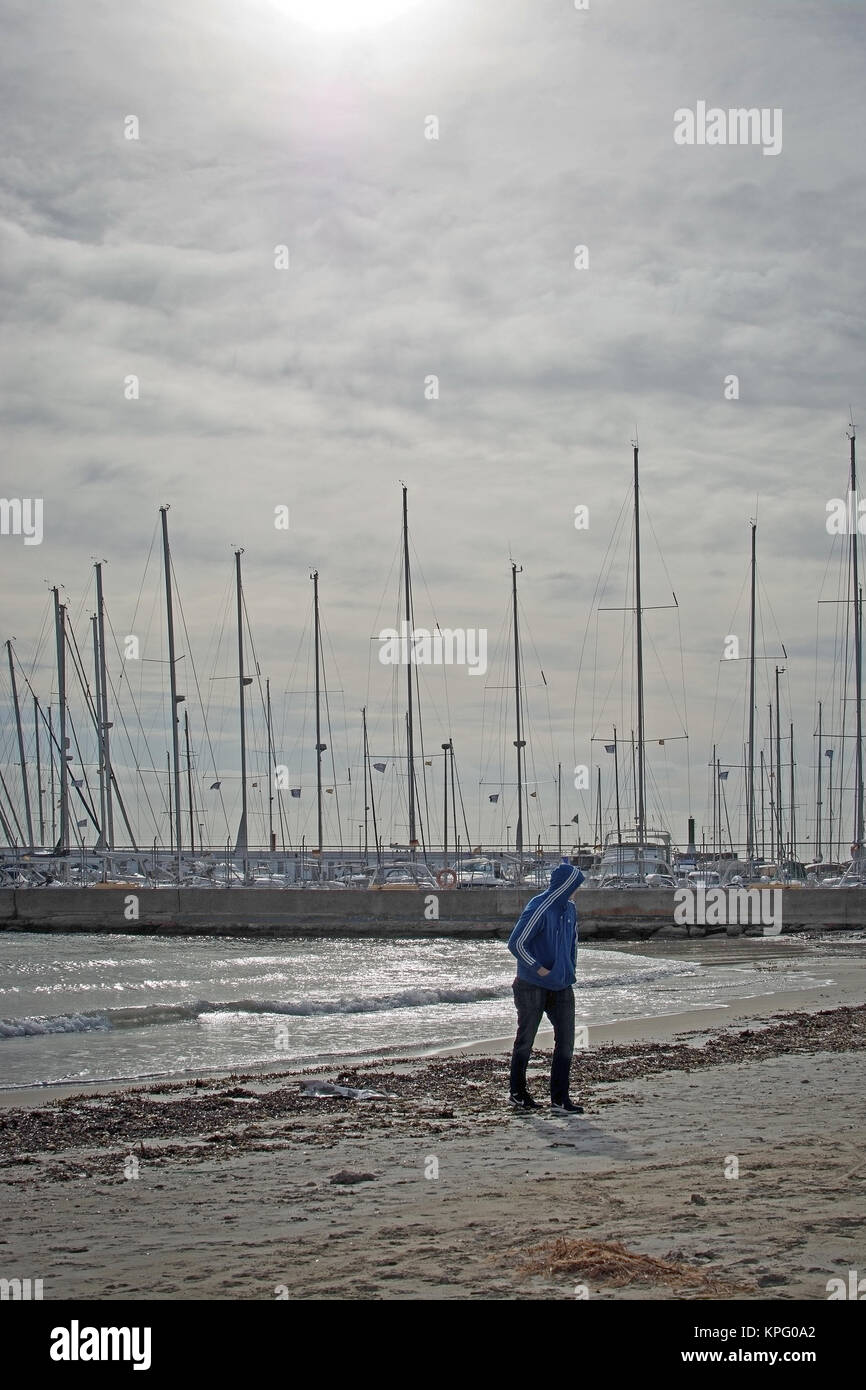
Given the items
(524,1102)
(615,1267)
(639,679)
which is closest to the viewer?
(615,1267)

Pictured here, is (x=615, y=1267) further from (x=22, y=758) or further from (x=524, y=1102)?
(x=22, y=758)

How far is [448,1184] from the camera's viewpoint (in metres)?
8.40

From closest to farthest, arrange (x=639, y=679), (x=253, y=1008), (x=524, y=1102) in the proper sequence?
(x=524, y=1102) < (x=253, y=1008) < (x=639, y=679)

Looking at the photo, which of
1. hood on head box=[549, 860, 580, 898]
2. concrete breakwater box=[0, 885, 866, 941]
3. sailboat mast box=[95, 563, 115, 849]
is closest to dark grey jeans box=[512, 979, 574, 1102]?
hood on head box=[549, 860, 580, 898]

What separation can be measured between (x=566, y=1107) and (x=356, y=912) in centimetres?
4181

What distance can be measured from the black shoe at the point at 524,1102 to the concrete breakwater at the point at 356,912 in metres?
36.7

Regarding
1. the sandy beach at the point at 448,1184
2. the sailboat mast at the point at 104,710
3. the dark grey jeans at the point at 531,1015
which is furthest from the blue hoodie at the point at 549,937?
the sailboat mast at the point at 104,710

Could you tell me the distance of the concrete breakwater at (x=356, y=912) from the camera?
4772 cm

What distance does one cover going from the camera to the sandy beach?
239 inches

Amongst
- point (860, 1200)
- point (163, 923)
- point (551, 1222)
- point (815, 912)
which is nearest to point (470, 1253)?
point (551, 1222)

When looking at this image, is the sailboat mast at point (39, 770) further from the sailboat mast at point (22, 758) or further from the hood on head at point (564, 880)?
the hood on head at point (564, 880)

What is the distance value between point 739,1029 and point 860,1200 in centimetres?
1055

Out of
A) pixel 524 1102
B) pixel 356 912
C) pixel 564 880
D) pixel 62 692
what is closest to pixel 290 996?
pixel 524 1102
